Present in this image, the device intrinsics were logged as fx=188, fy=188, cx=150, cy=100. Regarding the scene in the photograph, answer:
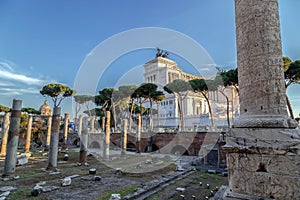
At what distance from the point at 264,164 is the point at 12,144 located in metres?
9.27

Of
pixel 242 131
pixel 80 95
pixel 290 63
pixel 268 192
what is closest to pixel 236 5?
pixel 242 131

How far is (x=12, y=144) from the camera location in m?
8.05

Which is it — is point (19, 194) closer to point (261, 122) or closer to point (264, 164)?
point (264, 164)

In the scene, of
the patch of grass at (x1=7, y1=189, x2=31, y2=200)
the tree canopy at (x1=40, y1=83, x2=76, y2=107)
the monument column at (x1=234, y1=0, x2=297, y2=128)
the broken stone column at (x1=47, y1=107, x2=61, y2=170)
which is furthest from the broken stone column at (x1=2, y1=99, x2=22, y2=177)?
the tree canopy at (x1=40, y1=83, x2=76, y2=107)

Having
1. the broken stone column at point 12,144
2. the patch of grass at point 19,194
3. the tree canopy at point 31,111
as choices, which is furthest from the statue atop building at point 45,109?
the patch of grass at point 19,194

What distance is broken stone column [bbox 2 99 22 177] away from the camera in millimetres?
7789

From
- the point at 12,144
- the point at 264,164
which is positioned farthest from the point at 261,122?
the point at 12,144

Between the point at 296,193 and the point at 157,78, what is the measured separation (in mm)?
53513

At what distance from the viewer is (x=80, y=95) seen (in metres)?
34.8

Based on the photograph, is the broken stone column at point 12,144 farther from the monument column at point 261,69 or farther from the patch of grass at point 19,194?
the monument column at point 261,69

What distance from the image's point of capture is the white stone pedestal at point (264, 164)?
9.59ft

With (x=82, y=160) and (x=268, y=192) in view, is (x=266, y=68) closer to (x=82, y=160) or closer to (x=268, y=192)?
(x=268, y=192)

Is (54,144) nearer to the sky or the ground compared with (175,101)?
nearer to the ground

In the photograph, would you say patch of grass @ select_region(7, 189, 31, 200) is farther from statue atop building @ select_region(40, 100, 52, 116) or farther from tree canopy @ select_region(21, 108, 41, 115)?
tree canopy @ select_region(21, 108, 41, 115)
